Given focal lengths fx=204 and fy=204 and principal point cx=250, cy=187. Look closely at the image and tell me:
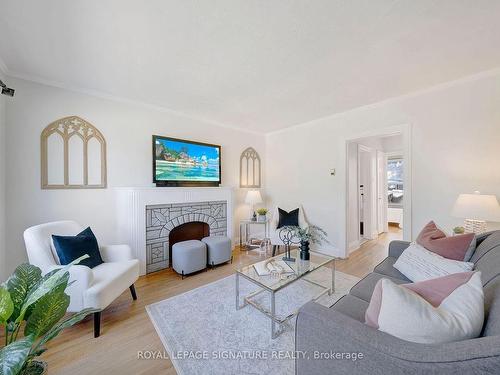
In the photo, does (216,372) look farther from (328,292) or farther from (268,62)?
(268,62)

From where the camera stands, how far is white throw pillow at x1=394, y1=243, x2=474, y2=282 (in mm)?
1415

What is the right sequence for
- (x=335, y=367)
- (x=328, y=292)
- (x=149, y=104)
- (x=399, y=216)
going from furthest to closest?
(x=399, y=216) < (x=149, y=104) < (x=328, y=292) < (x=335, y=367)

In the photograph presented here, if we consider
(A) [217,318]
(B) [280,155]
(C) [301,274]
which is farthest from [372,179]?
(A) [217,318]

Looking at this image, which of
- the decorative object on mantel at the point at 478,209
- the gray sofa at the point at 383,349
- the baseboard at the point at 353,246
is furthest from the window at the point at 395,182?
the gray sofa at the point at 383,349

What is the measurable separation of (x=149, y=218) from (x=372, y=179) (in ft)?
15.1

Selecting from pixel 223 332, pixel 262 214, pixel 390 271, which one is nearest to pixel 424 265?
pixel 390 271

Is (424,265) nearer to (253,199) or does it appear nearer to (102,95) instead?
(253,199)

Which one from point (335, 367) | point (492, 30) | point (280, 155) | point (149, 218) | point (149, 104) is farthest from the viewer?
point (280, 155)

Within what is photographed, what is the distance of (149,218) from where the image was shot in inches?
111

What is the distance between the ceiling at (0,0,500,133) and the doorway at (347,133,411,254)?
149 cm

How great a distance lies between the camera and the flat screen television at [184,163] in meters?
3.09

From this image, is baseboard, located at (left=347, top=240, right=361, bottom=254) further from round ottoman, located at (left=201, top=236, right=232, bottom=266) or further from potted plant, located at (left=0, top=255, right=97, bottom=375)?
potted plant, located at (left=0, top=255, right=97, bottom=375)

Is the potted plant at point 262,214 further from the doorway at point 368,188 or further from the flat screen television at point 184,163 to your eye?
the doorway at point 368,188

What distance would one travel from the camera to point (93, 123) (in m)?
2.62
